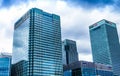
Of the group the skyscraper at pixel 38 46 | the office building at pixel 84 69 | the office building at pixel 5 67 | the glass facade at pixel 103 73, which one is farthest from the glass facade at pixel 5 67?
the glass facade at pixel 103 73

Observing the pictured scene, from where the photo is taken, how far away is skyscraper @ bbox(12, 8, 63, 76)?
5600 inches

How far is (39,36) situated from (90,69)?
56.0 m

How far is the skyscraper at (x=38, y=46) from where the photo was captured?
142 meters

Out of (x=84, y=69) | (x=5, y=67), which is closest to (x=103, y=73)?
(x=84, y=69)

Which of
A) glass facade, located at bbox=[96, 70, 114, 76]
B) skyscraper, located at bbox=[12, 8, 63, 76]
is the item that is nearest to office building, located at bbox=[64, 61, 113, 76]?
glass facade, located at bbox=[96, 70, 114, 76]

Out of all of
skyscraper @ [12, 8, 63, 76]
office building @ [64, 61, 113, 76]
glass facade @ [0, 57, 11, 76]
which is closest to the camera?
glass facade @ [0, 57, 11, 76]

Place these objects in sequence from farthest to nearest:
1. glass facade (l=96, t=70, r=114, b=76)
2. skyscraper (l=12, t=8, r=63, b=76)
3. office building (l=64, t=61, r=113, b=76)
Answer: glass facade (l=96, t=70, r=114, b=76), office building (l=64, t=61, r=113, b=76), skyscraper (l=12, t=8, r=63, b=76)

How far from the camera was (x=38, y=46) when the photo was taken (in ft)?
481

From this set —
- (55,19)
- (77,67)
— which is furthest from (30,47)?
(77,67)

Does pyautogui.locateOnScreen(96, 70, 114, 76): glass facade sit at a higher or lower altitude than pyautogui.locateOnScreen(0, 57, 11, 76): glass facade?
lower

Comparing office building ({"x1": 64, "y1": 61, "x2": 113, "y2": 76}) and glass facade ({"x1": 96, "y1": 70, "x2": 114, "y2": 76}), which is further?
glass facade ({"x1": 96, "y1": 70, "x2": 114, "y2": 76})

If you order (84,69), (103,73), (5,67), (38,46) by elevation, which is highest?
(38,46)

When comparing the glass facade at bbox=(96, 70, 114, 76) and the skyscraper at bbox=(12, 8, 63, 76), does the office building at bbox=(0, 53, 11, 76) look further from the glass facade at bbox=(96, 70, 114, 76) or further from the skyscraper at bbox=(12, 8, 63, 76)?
the glass facade at bbox=(96, 70, 114, 76)

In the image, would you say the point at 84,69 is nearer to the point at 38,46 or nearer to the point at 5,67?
the point at 38,46
